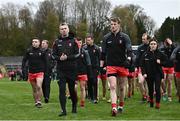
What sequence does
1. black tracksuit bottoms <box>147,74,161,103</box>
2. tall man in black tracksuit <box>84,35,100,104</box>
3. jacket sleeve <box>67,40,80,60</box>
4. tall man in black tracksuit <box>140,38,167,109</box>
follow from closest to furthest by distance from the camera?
jacket sleeve <box>67,40,80,60</box> < black tracksuit bottoms <box>147,74,161,103</box> < tall man in black tracksuit <box>140,38,167,109</box> < tall man in black tracksuit <box>84,35,100,104</box>

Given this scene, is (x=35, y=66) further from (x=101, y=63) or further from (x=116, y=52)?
(x=116, y=52)

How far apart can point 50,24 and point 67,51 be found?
9290cm

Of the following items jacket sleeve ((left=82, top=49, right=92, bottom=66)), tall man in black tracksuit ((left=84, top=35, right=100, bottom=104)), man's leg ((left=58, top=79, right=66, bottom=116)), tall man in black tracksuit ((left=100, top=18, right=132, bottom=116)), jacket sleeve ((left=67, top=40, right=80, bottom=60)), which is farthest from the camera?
tall man in black tracksuit ((left=84, top=35, right=100, bottom=104))

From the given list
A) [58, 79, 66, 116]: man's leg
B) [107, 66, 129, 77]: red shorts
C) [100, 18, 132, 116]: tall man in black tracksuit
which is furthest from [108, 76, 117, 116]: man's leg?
[58, 79, 66, 116]: man's leg

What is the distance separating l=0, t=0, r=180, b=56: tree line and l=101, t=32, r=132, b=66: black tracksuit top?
9240cm

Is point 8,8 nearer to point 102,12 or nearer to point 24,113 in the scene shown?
point 102,12

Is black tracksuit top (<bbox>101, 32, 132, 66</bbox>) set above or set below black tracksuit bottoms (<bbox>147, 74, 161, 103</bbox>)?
above

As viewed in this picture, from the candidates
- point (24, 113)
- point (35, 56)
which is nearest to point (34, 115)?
point (24, 113)

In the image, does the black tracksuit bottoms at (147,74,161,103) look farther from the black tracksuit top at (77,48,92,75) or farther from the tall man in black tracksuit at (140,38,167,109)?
the black tracksuit top at (77,48,92,75)

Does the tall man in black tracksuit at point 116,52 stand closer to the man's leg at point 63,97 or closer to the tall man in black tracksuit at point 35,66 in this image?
the man's leg at point 63,97

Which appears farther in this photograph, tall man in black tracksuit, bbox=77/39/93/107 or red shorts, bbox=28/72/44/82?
tall man in black tracksuit, bbox=77/39/93/107

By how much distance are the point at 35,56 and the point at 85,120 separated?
5183 mm

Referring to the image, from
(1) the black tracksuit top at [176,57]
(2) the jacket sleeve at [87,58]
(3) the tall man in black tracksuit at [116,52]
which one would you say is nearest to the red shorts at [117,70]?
(3) the tall man in black tracksuit at [116,52]

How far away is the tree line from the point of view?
355ft
